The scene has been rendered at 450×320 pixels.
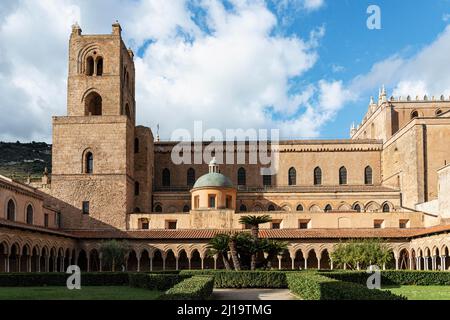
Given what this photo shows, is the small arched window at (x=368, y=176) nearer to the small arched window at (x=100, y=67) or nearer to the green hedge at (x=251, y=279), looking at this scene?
the small arched window at (x=100, y=67)

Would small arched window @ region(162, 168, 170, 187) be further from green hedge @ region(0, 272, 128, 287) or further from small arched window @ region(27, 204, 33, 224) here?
green hedge @ region(0, 272, 128, 287)

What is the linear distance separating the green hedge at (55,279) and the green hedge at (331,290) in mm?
10618

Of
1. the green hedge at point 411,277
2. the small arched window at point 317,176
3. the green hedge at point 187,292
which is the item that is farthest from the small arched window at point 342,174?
the green hedge at point 187,292

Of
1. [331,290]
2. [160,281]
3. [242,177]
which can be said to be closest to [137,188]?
[242,177]

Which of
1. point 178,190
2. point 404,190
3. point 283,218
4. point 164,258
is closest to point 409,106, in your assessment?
point 404,190

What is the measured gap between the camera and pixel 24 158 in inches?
4126

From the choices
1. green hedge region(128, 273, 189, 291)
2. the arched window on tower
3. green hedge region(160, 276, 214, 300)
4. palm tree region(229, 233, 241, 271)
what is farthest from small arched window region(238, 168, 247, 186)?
green hedge region(160, 276, 214, 300)

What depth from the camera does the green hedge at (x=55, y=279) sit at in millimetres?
31609

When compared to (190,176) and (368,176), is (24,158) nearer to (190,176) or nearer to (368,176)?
(190,176)

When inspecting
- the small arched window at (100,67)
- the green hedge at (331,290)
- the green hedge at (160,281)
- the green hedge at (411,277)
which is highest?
the small arched window at (100,67)

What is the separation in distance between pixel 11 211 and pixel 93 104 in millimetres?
15322

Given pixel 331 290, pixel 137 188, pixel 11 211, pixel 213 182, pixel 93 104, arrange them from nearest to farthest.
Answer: pixel 331 290
pixel 11 211
pixel 213 182
pixel 137 188
pixel 93 104

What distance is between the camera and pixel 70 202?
49375 mm

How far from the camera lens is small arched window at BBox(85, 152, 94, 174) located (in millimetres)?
50094
